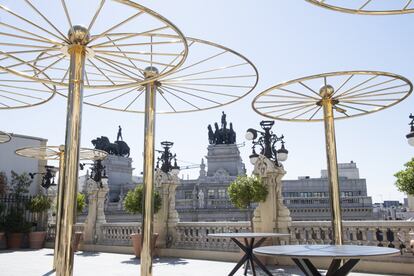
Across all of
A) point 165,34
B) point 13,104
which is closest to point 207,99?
point 165,34

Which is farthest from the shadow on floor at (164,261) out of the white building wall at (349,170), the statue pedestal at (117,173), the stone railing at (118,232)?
the white building wall at (349,170)

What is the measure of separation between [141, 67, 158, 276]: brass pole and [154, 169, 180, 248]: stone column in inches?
351

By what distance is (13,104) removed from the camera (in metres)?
6.95

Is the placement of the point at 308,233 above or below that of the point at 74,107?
below

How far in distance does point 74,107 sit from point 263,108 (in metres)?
4.51

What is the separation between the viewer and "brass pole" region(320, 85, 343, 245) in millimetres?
5391

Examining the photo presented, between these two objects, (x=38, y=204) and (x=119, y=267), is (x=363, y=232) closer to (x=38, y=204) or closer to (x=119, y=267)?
(x=119, y=267)

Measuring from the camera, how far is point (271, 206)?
32.9 ft

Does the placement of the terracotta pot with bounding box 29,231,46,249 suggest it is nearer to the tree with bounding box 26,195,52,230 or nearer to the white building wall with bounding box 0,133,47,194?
the tree with bounding box 26,195,52,230

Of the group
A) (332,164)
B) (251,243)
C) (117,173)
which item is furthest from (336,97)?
A: (117,173)

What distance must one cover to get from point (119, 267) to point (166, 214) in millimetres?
3117

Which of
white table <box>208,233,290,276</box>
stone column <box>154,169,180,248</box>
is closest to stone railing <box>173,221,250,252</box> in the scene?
stone column <box>154,169,180,248</box>

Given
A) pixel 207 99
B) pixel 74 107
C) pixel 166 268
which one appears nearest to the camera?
pixel 74 107

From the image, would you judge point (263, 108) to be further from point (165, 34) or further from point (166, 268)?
point (166, 268)
